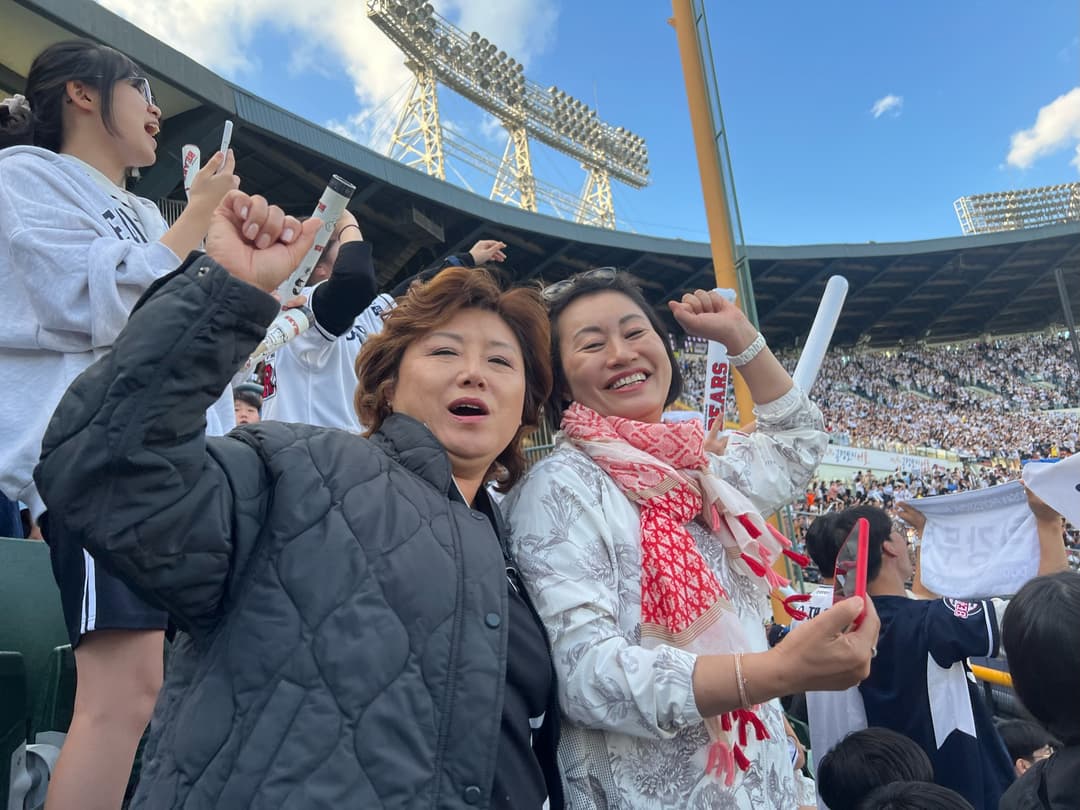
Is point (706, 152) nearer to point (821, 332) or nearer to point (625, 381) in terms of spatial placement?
point (821, 332)

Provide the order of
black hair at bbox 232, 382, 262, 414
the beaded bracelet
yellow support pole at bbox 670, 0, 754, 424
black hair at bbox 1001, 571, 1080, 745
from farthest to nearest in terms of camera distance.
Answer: yellow support pole at bbox 670, 0, 754, 424 < black hair at bbox 232, 382, 262, 414 < black hair at bbox 1001, 571, 1080, 745 < the beaded bracelet

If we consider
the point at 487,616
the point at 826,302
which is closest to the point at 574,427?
the point at 487,616

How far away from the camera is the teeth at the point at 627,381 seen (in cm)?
167

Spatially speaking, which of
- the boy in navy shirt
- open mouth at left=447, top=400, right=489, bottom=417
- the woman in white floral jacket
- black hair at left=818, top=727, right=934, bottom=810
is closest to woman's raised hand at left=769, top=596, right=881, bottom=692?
the woman in white floral jacket

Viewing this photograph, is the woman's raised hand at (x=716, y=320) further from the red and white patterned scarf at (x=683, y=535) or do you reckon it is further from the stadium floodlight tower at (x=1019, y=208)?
the stadium floodlight tower at (x=1019, y=208)

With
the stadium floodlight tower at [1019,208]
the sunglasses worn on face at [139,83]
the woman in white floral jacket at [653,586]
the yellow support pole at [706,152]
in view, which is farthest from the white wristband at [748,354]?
the stadium floodlight tower at [1019,208]

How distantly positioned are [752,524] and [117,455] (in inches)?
46.1

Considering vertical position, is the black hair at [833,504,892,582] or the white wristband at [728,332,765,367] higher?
the white wristband at [728,332,765,367]

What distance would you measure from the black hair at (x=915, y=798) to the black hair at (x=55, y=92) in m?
2.48

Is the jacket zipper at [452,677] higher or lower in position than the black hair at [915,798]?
higher

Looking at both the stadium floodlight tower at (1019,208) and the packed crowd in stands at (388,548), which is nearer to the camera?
the packed crowd in stands at (388,548)

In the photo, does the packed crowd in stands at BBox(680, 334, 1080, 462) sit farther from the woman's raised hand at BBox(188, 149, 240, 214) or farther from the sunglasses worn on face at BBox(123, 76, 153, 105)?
the woman's raised hand at BBox(188, 149, 240, 214)

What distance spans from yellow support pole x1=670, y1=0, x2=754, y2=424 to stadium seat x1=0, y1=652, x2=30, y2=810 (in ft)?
13.3

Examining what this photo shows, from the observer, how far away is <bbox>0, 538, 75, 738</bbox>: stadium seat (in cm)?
136
